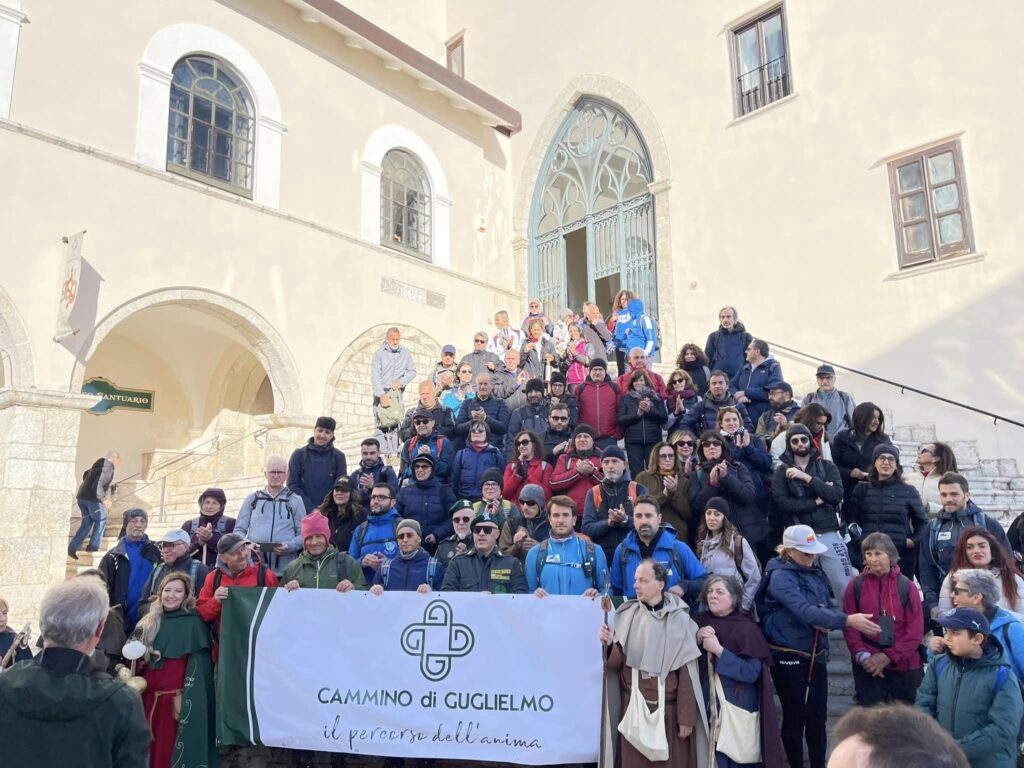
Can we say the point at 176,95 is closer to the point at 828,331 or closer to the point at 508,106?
the point at 508,106

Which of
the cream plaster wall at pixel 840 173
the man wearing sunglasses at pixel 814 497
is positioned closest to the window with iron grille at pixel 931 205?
the cream plaster wall at pixel 840 173

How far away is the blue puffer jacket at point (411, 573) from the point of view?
5324mm

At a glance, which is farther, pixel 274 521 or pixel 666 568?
pixel 274 521

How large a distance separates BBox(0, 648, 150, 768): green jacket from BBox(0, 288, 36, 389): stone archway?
9061mm

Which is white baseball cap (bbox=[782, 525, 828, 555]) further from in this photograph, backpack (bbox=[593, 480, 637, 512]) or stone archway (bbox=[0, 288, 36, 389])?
stone archway (bbox=[0, 288, 36, 389])

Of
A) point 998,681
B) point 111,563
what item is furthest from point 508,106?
point 998,681

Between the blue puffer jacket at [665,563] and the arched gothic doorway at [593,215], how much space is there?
1115 cm

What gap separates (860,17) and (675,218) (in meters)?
4.57

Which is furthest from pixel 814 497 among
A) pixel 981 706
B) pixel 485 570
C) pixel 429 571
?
pixel 429 571

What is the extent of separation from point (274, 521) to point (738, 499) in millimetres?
3695

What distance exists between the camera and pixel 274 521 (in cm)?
617

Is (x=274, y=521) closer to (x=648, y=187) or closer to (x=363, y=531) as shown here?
(x=363, y=531)

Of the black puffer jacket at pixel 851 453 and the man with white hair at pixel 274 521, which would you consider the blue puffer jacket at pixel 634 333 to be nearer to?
the black puffer jacket at pixel 851 453

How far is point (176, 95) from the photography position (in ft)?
41.2
